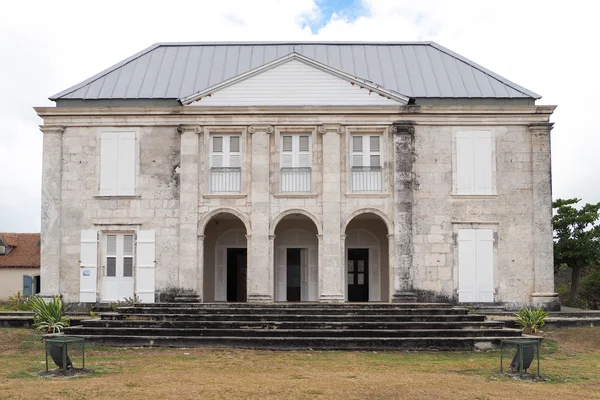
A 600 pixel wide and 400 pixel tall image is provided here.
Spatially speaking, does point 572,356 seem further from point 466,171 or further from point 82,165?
point 82,165

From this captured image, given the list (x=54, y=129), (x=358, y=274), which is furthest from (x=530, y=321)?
(x=54, y=129)

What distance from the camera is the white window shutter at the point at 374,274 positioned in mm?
25938

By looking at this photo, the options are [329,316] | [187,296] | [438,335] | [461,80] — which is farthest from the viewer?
[461,80]

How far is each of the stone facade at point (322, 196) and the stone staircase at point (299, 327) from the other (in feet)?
8.65

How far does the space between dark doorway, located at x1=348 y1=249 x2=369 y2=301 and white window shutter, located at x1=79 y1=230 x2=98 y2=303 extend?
8770 mm

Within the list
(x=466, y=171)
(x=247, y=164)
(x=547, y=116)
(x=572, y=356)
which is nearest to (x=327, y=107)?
(x=247, y=164)

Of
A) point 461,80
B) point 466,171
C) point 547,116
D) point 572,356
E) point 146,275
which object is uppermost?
point 461,80

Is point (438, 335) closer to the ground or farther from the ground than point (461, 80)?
closer to the ground

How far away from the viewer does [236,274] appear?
2661cm

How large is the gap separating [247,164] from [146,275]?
4.84m

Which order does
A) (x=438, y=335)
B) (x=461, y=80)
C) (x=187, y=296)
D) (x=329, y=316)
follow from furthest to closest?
(x=461, y=80)
(x=187, y=296)
(x=329, y=316)
(x=438, y=335)

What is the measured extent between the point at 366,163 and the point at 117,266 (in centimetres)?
879

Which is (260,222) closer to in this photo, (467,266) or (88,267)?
(88,267)

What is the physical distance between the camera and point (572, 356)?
679 inches
